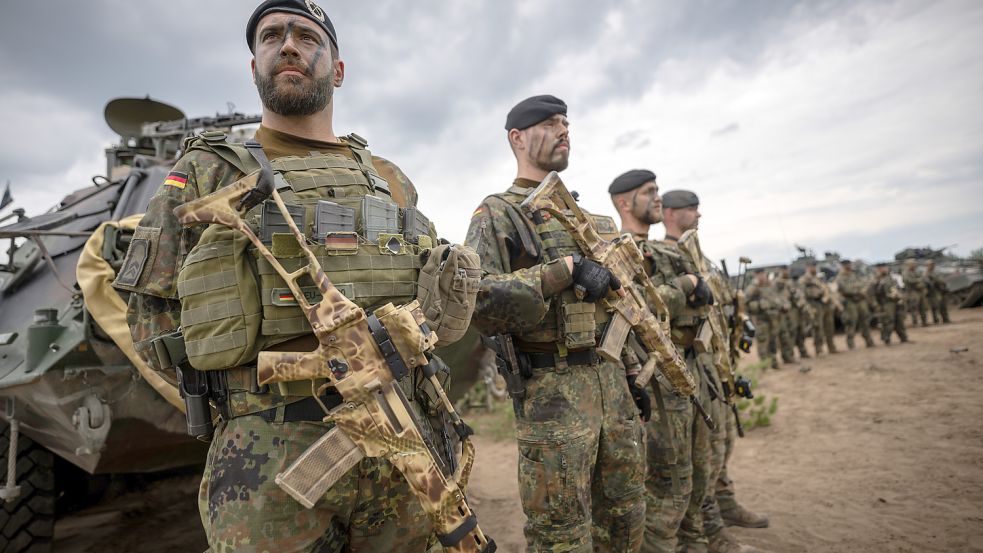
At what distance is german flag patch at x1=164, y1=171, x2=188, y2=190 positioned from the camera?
5.11 ft

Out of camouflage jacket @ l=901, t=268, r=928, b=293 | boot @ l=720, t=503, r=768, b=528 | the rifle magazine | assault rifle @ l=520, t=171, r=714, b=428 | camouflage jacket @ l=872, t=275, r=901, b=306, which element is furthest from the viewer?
camouflage jacket @ l=901, t=268, r=928, b=293

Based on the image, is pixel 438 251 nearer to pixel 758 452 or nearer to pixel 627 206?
pixel 627 206

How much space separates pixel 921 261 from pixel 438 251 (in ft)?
84.3

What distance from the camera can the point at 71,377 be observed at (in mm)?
2822

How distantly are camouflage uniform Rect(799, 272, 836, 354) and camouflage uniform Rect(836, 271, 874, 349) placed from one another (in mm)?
604

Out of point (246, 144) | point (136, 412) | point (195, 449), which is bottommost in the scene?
point (195, 449)

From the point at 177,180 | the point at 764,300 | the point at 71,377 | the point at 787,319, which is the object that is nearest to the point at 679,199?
the point at 177,180

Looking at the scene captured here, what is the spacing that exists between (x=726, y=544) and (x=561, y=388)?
2314 millimetres

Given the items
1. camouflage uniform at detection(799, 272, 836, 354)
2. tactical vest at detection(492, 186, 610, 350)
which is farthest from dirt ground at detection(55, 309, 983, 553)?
camouflage uniform at detection(799, 272, 836, 354)

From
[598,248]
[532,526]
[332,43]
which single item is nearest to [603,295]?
[598,248]

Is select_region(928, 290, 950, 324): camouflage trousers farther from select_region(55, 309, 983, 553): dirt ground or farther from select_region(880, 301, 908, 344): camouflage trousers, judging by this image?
select_region(55, 309, 983, 553): dirt ground

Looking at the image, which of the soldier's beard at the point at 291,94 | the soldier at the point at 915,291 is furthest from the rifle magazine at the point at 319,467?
the soldier at the point at 915,291

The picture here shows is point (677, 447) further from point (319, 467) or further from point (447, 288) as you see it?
point (319, 467)

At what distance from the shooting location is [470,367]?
17.2 ft
